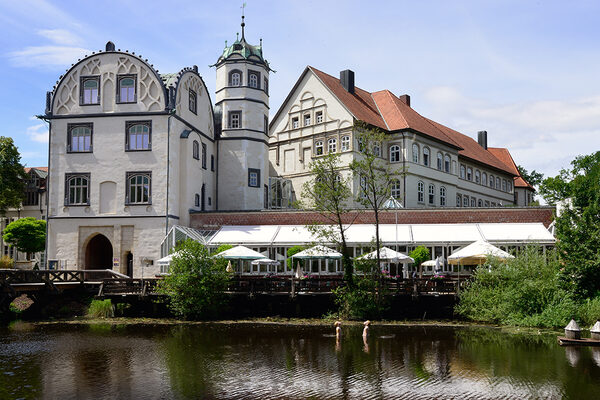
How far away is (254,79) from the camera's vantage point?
4250 centimetres

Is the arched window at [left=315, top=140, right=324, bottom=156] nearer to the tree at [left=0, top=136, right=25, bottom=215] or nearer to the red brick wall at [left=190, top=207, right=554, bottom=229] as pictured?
the red brick wall at [left=190, top=207, right=554, bottom=229]

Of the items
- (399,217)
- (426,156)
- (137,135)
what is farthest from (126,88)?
(426,156)

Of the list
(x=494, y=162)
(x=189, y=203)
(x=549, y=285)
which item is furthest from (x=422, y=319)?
(x=494, y=162)

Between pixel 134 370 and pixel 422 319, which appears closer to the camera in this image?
pixel 134 370

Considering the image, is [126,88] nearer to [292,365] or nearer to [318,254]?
[318,254]

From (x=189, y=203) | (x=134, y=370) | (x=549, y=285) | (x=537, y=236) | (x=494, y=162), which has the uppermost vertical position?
(x=494, y=162)

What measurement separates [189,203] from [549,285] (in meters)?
21.5

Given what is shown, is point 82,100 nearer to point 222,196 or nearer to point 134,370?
point 222,196

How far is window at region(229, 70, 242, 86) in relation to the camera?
42.1 metres

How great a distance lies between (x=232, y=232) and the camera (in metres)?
37.4

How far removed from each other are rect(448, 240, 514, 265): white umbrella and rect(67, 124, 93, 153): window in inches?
875

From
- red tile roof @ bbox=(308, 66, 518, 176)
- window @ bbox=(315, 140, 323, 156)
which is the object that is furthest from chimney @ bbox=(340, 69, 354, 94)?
window @ bbox=(315, 140, 323, 156)

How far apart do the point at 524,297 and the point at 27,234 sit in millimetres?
39784

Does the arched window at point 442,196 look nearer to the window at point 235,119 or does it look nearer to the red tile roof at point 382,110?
the red tile roof at point 382,110
